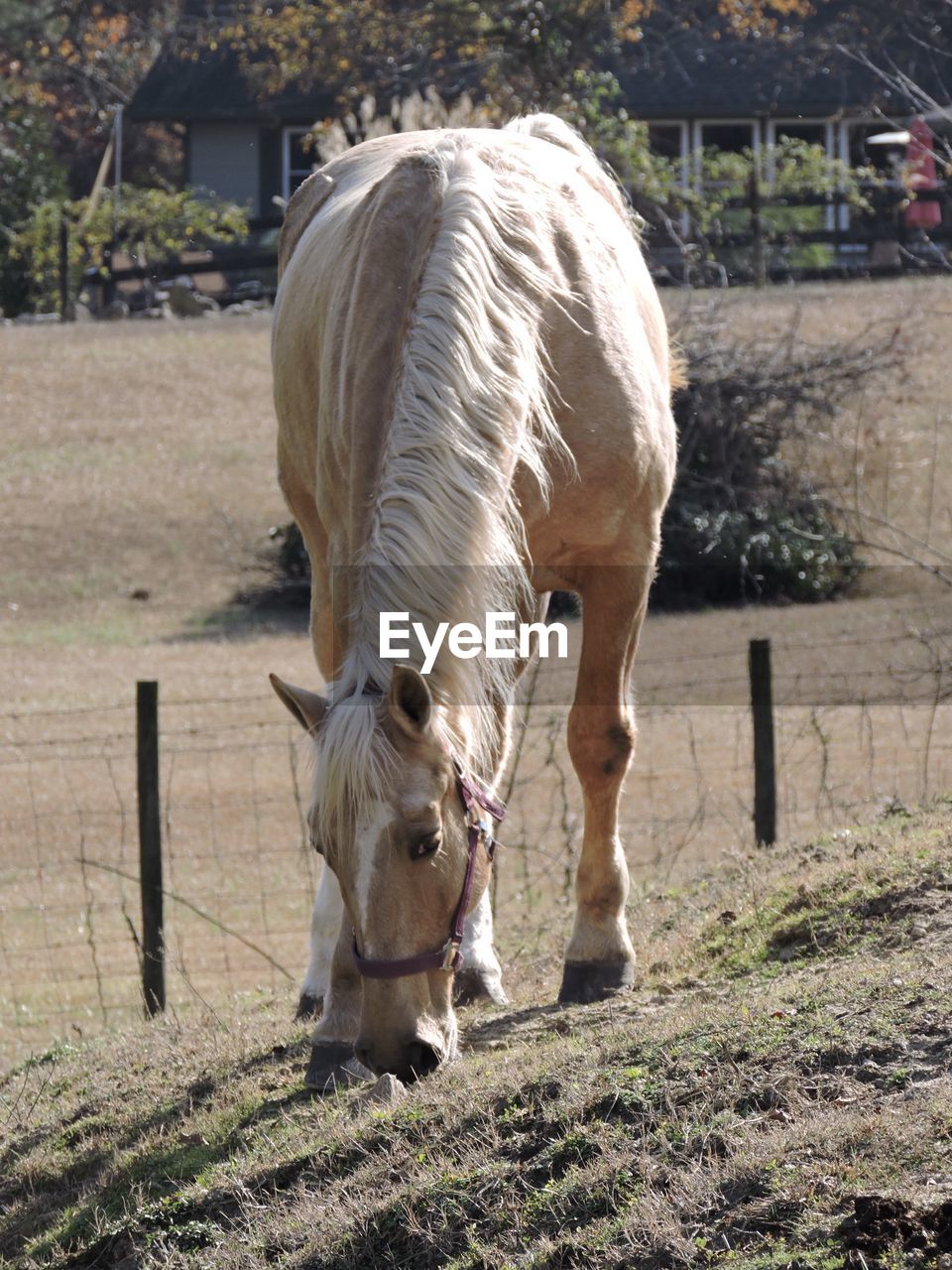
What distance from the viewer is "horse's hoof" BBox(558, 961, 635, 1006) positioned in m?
4.91

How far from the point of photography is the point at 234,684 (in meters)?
13.5

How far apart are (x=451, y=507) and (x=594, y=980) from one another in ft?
5.84

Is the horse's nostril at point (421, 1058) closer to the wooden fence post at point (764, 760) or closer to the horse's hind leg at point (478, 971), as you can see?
the horse's hind leg at point (478, 971)

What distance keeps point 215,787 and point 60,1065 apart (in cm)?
520

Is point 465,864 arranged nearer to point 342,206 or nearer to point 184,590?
point 342,206

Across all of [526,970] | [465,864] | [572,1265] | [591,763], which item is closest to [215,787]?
[526,970]

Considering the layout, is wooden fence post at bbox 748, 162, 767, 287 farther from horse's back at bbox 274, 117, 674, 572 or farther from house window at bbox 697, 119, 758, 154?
horse's back at bbox 274, 117, 674, 572

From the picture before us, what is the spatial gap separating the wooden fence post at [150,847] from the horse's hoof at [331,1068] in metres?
2.25

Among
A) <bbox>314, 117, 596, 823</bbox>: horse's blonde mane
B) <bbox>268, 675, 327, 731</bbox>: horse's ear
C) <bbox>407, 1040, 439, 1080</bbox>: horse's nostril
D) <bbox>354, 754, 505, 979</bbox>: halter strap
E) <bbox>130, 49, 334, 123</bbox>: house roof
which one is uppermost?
<bbox>130, 49, 334, 123</bbox>: house roof

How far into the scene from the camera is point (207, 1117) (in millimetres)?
4445

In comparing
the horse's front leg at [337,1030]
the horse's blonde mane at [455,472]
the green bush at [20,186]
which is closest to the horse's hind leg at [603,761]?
the horse's blonde mane at [455,472]

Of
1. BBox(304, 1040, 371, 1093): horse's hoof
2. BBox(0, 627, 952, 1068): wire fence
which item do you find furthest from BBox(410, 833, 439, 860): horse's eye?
BBox(0, 627, 952, 1068): wire fence

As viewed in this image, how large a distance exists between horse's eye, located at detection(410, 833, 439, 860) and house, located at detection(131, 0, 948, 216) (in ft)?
98.7

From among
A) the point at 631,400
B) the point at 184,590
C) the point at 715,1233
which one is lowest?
the point at 184,590
